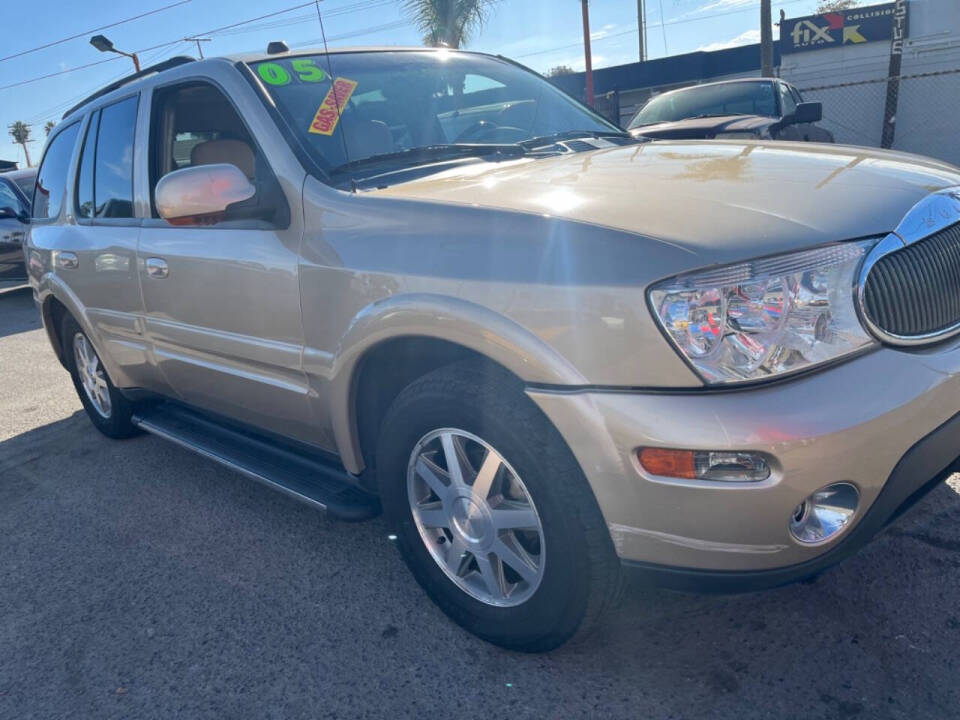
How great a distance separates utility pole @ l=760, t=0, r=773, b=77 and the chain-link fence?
934mm

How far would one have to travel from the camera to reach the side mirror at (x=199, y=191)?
2.59 meters

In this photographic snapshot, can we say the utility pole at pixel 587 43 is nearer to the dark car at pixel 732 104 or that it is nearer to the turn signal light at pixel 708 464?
the dark car at pixel 732 104

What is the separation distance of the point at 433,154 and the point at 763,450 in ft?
5.57

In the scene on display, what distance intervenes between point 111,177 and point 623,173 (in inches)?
103

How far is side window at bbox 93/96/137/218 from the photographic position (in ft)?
12.0

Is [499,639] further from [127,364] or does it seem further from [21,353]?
[21,353]

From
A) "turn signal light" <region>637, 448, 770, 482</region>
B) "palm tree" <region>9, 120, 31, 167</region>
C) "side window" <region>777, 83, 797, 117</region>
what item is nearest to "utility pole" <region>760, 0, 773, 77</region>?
"side window" <region>777, 83, 797, 117</region>

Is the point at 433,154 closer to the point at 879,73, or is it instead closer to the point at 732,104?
the point at 732,104

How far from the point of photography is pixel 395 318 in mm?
2285

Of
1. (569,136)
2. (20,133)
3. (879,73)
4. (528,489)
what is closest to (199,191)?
(528,489)

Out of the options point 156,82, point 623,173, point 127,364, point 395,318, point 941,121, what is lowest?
point 941,121

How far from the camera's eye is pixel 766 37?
16.1 metres

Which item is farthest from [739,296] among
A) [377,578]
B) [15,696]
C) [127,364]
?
[127,364]

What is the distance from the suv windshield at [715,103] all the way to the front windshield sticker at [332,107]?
668 centimetres
